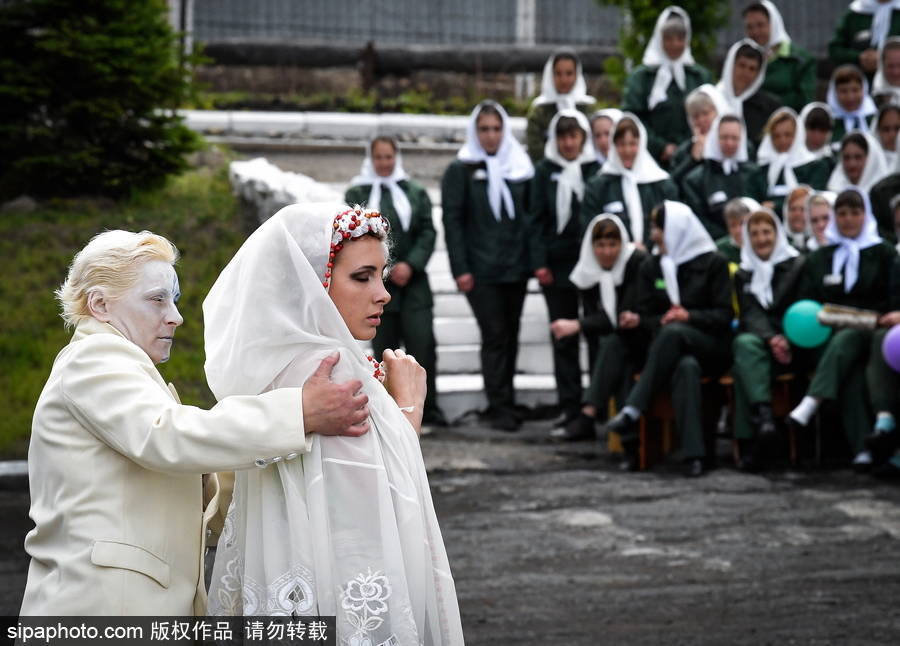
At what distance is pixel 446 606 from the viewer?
114 inches

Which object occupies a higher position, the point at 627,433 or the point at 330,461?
the point at 330,461

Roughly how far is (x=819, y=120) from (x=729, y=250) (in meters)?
1.67

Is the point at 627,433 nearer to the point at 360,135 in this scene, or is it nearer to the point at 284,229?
the point at 284,229

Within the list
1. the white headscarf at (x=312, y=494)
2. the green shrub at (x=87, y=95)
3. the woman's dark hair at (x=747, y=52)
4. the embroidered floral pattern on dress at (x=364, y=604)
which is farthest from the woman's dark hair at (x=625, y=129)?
the embroidered floral pattern on dress at (x=364, y=604)

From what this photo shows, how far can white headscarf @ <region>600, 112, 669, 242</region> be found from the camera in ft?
28.6

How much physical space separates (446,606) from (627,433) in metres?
4.87

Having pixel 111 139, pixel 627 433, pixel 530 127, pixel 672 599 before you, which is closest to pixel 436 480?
pixel 627 433

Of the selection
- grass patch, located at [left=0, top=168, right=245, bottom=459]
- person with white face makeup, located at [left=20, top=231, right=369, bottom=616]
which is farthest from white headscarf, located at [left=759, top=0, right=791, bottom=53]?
person with white face makeup, located at [left=20, top=231, right=369, bottom=616]

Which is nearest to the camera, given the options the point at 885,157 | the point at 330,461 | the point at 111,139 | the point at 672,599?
the point at 330,461

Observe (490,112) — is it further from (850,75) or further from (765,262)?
(850,75)

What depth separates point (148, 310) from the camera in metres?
2.90

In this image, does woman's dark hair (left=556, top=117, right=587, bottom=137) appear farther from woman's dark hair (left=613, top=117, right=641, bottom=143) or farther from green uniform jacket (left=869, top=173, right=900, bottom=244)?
green uniform jacket (left=869, top=173, right=900, bottom=244)

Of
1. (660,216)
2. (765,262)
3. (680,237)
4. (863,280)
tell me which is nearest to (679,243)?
(680,237)

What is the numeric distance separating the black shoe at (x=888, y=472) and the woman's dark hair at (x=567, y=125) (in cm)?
341
